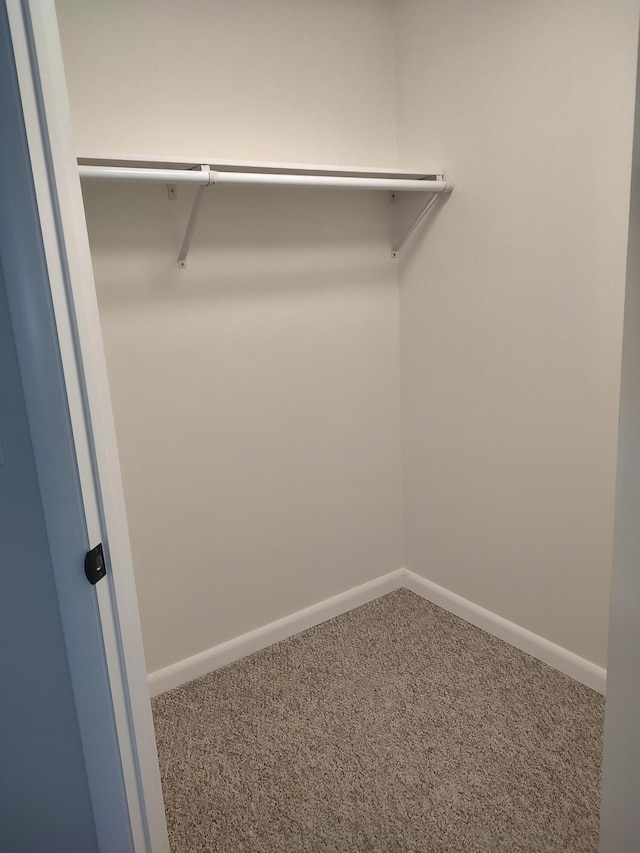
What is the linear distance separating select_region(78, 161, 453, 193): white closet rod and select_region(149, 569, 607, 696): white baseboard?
1575mm

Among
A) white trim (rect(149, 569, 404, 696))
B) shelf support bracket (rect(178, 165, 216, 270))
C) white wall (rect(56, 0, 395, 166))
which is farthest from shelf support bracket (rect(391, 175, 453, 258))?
white trim (rect(149, 569, 404, 696))

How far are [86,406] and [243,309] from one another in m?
1.18

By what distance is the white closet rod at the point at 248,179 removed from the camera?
158cm

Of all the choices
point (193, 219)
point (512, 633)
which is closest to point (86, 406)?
point (193, 219)

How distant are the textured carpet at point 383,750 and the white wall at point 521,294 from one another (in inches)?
11.8

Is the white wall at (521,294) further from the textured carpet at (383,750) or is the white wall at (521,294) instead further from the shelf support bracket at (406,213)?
the textured carpet at (383,750)

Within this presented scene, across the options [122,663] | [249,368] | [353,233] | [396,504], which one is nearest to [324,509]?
[396,504]

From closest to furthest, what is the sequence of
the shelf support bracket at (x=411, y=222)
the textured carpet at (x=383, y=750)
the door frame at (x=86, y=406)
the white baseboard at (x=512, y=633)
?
the door frame at (x=86, y=406) < the textured carpet at (x=383, y=750) < the white baseboard at (x=512, y=633) < the shelf support bracket at (x=411, y=222)

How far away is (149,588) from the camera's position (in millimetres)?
2031

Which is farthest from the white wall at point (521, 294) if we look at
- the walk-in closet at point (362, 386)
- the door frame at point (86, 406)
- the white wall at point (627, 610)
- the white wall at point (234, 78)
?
the door frame at point (86, 406)

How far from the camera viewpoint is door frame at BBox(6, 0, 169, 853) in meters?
0.85

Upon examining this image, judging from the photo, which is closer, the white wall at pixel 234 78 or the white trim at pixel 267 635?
the white wall at pixel 234 78

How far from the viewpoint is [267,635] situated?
2.30 meters

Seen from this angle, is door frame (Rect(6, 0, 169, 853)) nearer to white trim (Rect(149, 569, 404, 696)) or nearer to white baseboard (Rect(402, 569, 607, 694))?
white trim (Rect(149, 569, 404, 696))
